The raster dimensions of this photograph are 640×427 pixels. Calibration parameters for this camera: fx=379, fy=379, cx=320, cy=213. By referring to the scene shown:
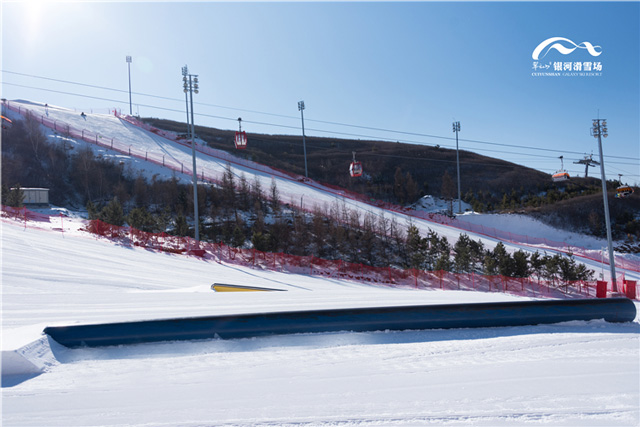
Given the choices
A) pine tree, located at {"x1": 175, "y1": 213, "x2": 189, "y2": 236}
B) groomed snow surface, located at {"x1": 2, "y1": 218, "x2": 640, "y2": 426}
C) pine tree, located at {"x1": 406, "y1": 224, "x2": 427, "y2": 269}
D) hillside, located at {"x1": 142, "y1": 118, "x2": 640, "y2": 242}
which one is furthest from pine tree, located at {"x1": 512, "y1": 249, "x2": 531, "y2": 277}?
pine tree, located at {"x1": 175, "y1": 213, "x2": 189, "y2": 236}

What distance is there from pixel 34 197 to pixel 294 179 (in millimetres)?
27869

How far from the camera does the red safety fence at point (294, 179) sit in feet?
112

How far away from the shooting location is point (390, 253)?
30.1 meters

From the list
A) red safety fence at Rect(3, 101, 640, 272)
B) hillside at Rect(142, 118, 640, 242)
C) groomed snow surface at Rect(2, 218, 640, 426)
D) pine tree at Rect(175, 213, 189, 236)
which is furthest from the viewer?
hillside at Rect(142, 118, 640, 242)

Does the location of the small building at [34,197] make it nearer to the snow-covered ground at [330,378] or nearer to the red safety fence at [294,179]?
the red safety fence at [294,179]

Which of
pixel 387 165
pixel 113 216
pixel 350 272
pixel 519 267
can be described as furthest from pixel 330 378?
pixel 387 165

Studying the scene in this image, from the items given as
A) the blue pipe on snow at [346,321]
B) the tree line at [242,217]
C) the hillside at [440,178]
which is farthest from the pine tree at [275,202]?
the blue pipe on snow at [346,321]

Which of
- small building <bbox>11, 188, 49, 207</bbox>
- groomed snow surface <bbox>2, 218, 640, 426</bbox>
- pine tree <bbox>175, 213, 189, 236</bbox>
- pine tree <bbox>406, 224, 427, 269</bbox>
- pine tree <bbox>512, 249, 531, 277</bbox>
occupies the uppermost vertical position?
small building <bbox>11, 188, 49, 207</bbox>

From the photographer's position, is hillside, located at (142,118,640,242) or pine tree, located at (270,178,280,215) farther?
hillside, located at (142,118,640,242)

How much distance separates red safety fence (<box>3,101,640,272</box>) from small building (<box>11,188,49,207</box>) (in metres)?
11.3

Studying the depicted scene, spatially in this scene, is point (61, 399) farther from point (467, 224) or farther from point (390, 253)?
point (467, 224)

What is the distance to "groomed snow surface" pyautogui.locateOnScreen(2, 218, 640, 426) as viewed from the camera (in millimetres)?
2727

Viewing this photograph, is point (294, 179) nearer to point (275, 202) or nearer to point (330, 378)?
point (275, 202)

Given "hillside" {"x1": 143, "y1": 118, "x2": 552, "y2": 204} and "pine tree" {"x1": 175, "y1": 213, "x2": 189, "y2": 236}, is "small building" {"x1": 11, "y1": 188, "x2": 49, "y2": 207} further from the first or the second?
"hillside" {"x1": 143, "y1": 118, "x2": 552, "y2": 204}
